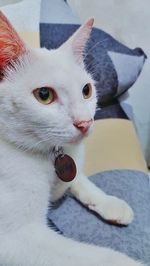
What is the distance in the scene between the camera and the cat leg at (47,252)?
59 centimetres

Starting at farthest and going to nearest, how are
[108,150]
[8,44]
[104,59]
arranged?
[104,59]
[108,150]
[8,44]

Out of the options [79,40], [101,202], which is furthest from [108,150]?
[79,40]

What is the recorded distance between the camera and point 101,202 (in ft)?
2.45

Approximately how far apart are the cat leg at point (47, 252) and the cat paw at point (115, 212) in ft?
0.37

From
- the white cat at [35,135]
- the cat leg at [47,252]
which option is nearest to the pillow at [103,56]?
the white cat at [35,135]

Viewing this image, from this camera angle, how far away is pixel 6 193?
634mm

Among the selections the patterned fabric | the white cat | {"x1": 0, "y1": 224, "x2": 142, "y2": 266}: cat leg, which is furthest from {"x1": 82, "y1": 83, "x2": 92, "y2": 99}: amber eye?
the patterned fabric

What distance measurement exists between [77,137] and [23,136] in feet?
0.26

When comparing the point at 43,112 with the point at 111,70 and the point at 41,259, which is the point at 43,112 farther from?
the point at 111,70

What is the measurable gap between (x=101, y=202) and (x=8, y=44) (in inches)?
12.3

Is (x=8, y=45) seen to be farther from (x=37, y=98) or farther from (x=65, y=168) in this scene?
(x=65, y=168)

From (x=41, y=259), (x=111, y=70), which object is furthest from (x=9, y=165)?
(x=111, y=70)

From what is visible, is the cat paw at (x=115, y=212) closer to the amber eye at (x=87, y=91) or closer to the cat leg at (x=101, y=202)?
the cat leg at (x=101, y=202)

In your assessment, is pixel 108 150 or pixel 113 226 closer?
pixel 113 226
